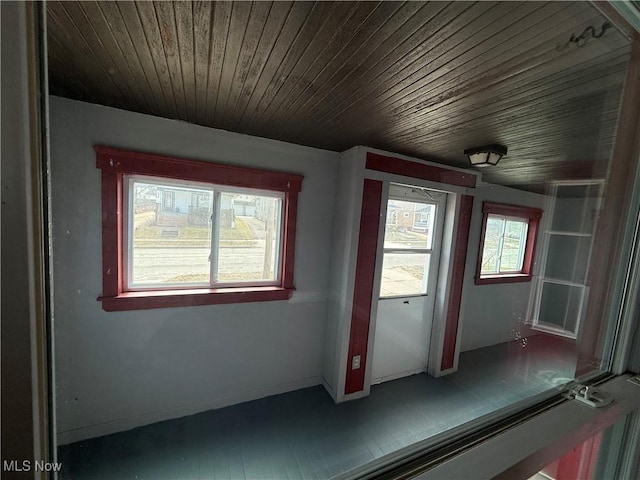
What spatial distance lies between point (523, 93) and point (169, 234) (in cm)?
181

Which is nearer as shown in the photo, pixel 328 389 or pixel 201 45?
pixel 201 45

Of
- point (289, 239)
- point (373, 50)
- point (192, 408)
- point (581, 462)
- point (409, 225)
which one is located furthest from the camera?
point (409, 225)

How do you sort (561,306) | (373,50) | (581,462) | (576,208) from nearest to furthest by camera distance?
(581,462)
(373,50)
(576,208)
(561,306)

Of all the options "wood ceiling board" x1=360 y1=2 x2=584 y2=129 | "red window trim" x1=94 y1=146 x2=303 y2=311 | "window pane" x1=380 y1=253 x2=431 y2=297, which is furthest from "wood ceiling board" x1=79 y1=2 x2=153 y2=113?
"window pane" x1=380 y1=253 x2=431 y2=297

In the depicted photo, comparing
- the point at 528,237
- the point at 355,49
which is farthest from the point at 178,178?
the point at 528,237

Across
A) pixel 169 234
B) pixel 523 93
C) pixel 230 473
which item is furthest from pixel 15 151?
pixel 230 473

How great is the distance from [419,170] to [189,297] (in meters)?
1.96

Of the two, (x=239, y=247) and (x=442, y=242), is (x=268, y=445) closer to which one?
(x=239, y=247)

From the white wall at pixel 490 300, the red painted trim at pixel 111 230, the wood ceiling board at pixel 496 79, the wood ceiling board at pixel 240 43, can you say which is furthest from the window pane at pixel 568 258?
the red painted trim at pixel 111 230

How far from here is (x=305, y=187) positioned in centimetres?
188

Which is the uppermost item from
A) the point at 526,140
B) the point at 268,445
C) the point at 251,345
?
the point at 526,140

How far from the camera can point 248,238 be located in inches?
69.2

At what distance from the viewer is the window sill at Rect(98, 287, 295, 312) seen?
1351mm

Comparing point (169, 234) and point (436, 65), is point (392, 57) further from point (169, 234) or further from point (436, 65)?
point (169, 234)
